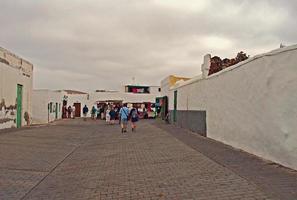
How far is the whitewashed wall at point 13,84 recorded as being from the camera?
22078 mm

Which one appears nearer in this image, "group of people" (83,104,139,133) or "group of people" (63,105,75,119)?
"group of people" (83,104,139,133)

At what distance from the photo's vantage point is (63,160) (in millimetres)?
11898

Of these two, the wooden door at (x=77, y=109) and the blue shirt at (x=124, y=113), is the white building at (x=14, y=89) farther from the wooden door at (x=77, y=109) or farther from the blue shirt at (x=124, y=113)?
the wooden door at (x=77, y=109)

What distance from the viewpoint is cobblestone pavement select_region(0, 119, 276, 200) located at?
7.05m

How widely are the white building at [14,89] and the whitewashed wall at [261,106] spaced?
483 inches

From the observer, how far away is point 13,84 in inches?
957

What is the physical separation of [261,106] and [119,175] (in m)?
4.30

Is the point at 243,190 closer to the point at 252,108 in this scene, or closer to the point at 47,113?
the point at 252,108

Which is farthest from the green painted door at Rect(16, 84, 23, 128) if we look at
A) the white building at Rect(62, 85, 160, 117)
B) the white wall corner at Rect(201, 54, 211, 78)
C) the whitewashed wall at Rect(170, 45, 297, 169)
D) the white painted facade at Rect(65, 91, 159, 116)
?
the white painted facade at Rect(65, 91, 159, 116)

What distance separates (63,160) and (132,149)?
284 cm

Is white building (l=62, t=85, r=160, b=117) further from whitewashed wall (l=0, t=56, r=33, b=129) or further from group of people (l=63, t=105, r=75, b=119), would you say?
whitewashed wall (l=0, t=56, r=33, b=129)

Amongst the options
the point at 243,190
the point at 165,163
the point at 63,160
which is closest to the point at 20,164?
the point at 63,160

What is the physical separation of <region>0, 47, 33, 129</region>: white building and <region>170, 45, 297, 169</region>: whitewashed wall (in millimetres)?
12257

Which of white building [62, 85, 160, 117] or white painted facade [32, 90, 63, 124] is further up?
white building [62, 85, 160, 117]
